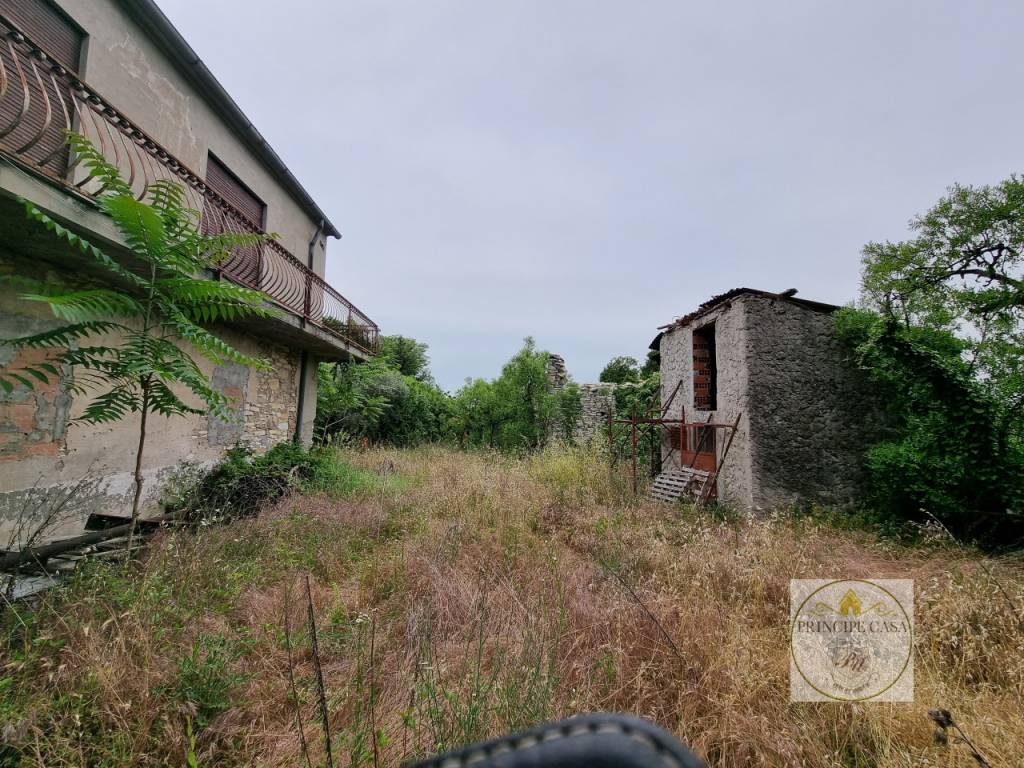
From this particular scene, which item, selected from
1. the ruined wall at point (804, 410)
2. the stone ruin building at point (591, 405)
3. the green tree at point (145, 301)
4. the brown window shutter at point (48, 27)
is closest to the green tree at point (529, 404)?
the stone ruin building at point (591, 405)

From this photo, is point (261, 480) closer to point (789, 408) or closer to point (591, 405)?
point (789, 408)

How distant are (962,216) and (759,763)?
24.7 feet

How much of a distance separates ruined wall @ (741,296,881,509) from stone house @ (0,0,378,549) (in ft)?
23.1

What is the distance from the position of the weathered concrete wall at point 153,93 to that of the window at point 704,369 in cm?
853

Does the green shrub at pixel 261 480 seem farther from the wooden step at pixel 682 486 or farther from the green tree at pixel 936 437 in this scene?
the green tree at pixel 936 437

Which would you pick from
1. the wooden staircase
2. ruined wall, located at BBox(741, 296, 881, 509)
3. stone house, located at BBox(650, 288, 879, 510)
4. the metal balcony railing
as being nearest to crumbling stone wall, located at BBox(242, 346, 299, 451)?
the metal balcony railing

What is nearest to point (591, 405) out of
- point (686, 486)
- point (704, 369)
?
point (704, 369)

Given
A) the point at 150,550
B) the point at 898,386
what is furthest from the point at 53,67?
the point at 898,386

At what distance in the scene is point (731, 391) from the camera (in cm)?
621

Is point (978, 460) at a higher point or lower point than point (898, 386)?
lower

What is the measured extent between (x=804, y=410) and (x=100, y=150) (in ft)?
30.6

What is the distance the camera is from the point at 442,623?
2701mm

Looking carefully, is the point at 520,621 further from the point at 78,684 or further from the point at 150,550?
the point at 150,550

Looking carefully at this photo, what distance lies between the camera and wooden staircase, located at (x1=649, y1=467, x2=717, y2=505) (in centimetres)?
615
